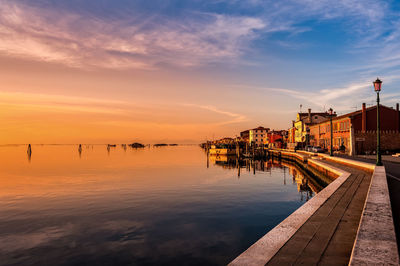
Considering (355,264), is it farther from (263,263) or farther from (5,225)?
(5,225)

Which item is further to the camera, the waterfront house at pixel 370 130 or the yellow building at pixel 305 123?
the yellow building at pixel 305 123

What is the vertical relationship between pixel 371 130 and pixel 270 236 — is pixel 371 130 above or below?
above

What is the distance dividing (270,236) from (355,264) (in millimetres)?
2913

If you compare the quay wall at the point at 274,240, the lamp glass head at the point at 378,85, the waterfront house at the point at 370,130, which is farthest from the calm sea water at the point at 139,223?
the waterfront house at the point at 370,130

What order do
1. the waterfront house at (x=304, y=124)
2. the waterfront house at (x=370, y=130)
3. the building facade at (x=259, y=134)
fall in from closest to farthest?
the waterfront house at (x=370, y=130), the waterfront house at (x=304, y=124), the building facade at (x=259, y=134)

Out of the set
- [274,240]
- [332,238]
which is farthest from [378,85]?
[274,240]

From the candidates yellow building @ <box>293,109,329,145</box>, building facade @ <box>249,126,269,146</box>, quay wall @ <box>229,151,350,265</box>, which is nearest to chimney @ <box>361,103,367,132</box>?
yellow building @ <box>293,109,329,145</box>

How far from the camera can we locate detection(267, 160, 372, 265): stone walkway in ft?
18.7

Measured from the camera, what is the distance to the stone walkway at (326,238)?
5.70m

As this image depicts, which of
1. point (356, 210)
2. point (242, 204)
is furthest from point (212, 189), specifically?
point (356, 210)

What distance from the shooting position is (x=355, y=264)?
4.46 m

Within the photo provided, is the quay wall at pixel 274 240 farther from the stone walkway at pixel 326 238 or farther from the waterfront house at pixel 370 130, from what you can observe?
the waterfront house at pixel 370 130

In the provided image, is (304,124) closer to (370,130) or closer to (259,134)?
(370,130)

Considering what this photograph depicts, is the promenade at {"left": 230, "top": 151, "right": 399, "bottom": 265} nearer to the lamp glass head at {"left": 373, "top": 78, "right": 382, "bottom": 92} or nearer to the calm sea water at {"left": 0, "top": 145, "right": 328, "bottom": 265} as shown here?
the calm sea water at {"left": 0, "top": 145, "right": 328, "bottom": 265}
